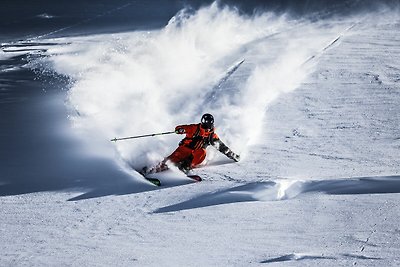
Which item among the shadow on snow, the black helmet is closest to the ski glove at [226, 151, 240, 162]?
the black helmet

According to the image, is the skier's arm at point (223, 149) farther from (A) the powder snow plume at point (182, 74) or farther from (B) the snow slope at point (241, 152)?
(A) the powder snow plume at point (182, 74)

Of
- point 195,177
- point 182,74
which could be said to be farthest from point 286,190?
point 182,74

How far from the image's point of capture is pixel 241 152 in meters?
8.63

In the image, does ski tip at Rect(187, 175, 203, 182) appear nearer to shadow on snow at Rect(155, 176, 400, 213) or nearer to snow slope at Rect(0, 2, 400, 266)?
snow slope at Rect(0, 2, 400, 266)

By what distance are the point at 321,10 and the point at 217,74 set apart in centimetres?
701

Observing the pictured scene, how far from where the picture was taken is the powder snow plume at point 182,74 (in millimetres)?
9422

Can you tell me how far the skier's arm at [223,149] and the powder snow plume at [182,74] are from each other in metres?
0.49

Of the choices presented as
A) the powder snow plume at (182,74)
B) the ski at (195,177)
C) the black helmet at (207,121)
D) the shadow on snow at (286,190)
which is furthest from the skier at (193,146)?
the shadow on snow at (286,190)

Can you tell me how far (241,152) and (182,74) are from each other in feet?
13.7

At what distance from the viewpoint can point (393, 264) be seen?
549cm

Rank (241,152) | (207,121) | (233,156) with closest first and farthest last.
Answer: (207,121) → (233,156) → (241,152)

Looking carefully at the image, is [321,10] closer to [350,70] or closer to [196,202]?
[350,70]

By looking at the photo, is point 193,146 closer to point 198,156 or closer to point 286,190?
point 198,156

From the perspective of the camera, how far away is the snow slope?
5.98m
